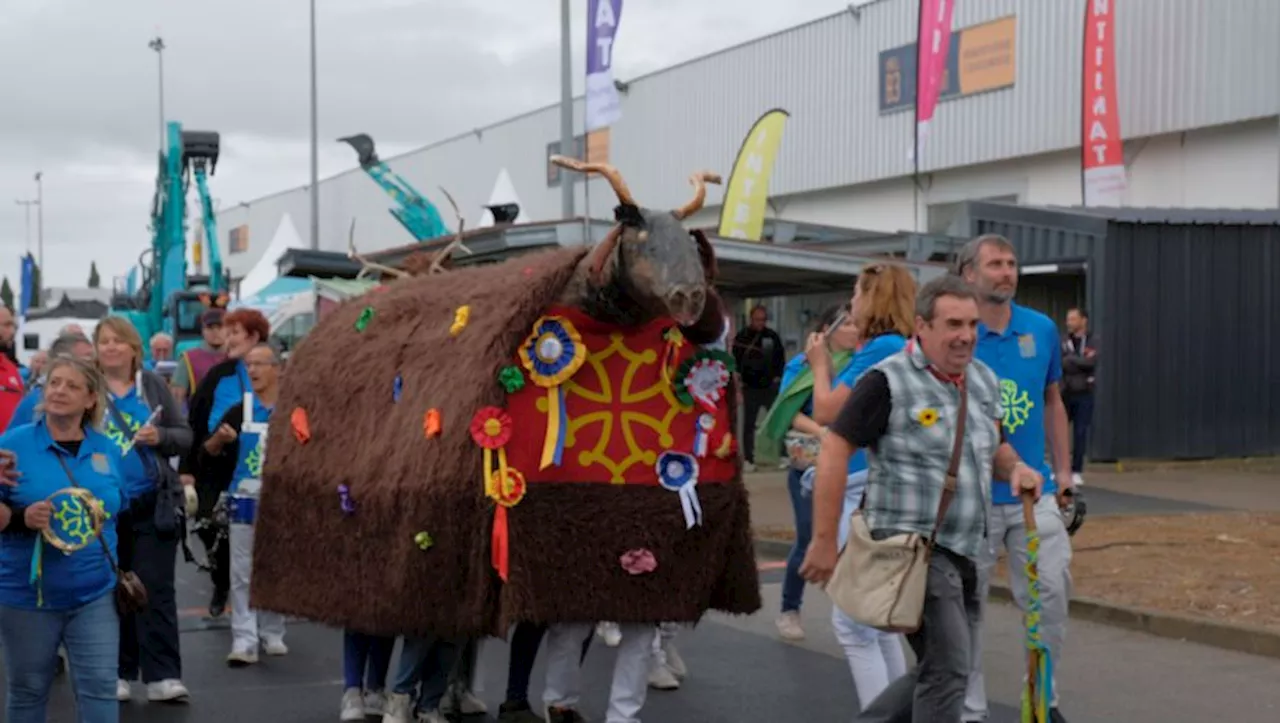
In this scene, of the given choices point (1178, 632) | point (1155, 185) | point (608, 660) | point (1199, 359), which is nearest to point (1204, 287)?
point (1199, 359)

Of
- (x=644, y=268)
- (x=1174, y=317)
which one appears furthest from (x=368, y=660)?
(x=1174, y=317)

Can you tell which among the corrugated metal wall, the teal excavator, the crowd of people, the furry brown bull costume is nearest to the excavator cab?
the teal excavator

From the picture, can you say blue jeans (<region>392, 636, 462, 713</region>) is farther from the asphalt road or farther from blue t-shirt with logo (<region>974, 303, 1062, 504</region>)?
blue t-shirt with logo (<region>974, 303, 1062, 504</region>)

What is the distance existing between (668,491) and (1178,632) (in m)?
4.01

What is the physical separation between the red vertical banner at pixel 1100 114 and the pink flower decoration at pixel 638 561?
781 inches

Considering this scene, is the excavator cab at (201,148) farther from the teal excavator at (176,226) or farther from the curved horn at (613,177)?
the curved horn at (613,177)

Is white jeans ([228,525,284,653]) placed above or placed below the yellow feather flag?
below

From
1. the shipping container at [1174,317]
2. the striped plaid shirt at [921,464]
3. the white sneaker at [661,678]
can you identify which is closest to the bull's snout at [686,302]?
the striped plaid shirt at [921,464]

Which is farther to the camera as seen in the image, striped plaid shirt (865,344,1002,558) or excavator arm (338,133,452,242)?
excavator arm (338,133,452,242)

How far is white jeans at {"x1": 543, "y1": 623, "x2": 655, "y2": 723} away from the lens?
Result: 6.69 m

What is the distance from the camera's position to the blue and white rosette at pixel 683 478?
6.81 metres

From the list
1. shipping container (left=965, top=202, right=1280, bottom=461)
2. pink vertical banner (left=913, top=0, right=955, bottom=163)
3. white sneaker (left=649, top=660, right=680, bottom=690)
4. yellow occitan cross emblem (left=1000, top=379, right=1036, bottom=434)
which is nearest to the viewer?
yellow occitan cross emblem (left=1000, top=379, right=1036, bottom=434)

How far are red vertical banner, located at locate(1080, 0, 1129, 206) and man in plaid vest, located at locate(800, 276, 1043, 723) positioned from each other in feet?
67.2

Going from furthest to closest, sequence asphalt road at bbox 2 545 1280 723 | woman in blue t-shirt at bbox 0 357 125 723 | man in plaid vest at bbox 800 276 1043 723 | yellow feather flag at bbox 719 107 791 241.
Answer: yellow feather flag at bbox 719 107 791 241 < asphalt road at bbox 2 545 1280 723 < woman in blue t-shirt at bbox 0 357 125 723 < man in plaid vest at bbox 800 276 1043 723
